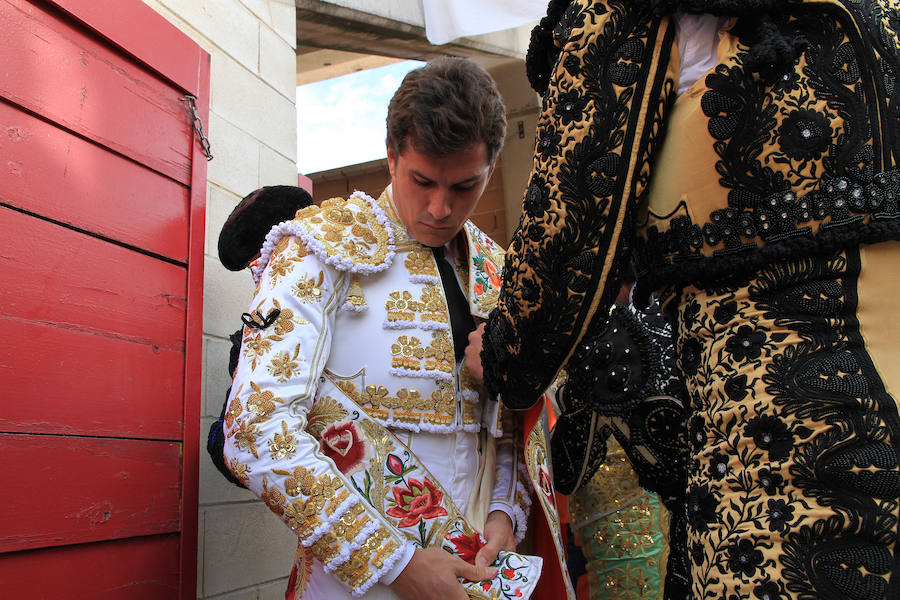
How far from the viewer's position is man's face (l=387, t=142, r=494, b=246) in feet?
5.56

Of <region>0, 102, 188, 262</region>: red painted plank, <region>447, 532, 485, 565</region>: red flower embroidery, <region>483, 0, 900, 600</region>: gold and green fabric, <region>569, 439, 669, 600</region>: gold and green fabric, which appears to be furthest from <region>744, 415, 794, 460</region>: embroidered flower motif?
<region>0, 102, 188, 262</region>: red painted plank

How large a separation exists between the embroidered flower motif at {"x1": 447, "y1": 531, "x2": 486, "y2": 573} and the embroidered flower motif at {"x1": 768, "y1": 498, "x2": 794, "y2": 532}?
750 millimetres

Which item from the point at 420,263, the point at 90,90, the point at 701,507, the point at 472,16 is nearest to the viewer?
the point at 701,507

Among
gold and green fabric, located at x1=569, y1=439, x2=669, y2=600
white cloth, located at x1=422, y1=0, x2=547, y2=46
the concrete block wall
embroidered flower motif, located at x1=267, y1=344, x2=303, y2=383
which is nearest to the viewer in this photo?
embroidered flower motif, located at x1=267, y1=344, x2=303, y2=383

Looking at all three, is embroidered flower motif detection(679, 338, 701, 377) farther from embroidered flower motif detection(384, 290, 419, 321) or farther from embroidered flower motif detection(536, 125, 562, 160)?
embroidered flower motif detection(384, 290, 419, 321)

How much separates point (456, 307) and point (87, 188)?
0.94 meters

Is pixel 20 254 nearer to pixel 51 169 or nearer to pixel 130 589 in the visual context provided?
pixel 51 169

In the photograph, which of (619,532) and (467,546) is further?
(619,532)

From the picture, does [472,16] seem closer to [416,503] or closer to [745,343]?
[416,503]

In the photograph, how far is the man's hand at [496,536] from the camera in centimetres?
157

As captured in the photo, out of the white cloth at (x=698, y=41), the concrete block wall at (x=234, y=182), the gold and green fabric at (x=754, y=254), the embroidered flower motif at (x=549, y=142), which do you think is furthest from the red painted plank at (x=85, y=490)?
the white cloth at (x=698, y=41)

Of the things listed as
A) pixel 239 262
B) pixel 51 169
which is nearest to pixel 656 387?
pixel 239 262

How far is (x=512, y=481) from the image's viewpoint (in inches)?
71.2

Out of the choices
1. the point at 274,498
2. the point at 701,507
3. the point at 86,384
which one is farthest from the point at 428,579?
the point at 86,384
